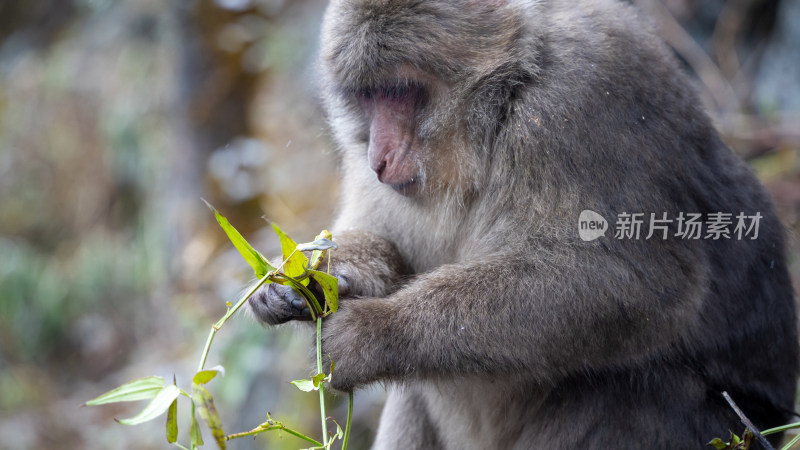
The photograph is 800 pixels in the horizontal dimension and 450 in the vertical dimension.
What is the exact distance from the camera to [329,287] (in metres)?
2.93

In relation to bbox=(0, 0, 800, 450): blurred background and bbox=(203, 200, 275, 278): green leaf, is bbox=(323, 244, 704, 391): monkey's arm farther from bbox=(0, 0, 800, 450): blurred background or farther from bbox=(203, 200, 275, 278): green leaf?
bbox=(0, 0, 800, 450): blurred background

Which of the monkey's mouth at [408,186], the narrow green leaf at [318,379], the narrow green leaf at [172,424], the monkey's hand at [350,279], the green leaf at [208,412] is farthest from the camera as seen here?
the monkey's mouth at [408,186]

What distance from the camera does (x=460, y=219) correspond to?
11.0 feet

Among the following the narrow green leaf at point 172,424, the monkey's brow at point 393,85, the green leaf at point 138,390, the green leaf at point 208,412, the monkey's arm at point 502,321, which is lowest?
the monkey's arm at point 502,321

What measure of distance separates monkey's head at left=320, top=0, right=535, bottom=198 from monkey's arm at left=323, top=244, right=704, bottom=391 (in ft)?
1.60

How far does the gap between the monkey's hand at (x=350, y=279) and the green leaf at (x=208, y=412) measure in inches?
25.3

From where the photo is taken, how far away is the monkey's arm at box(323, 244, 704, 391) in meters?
2.94

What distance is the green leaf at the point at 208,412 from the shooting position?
2.36m

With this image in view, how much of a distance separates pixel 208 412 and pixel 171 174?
5727 mm

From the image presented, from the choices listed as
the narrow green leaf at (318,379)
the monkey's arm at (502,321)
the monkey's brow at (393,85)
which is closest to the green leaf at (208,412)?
the narrow green leaf at (318,379)

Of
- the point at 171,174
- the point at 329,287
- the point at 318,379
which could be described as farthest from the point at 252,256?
the point at 171,174

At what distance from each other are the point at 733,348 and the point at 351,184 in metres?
1.88

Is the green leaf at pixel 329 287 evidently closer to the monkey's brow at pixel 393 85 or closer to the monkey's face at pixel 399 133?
the monkey's face at pixel 399 133

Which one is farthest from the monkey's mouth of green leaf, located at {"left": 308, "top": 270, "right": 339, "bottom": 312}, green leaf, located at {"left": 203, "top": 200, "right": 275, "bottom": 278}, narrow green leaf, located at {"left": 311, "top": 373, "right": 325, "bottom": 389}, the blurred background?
the blurred background
